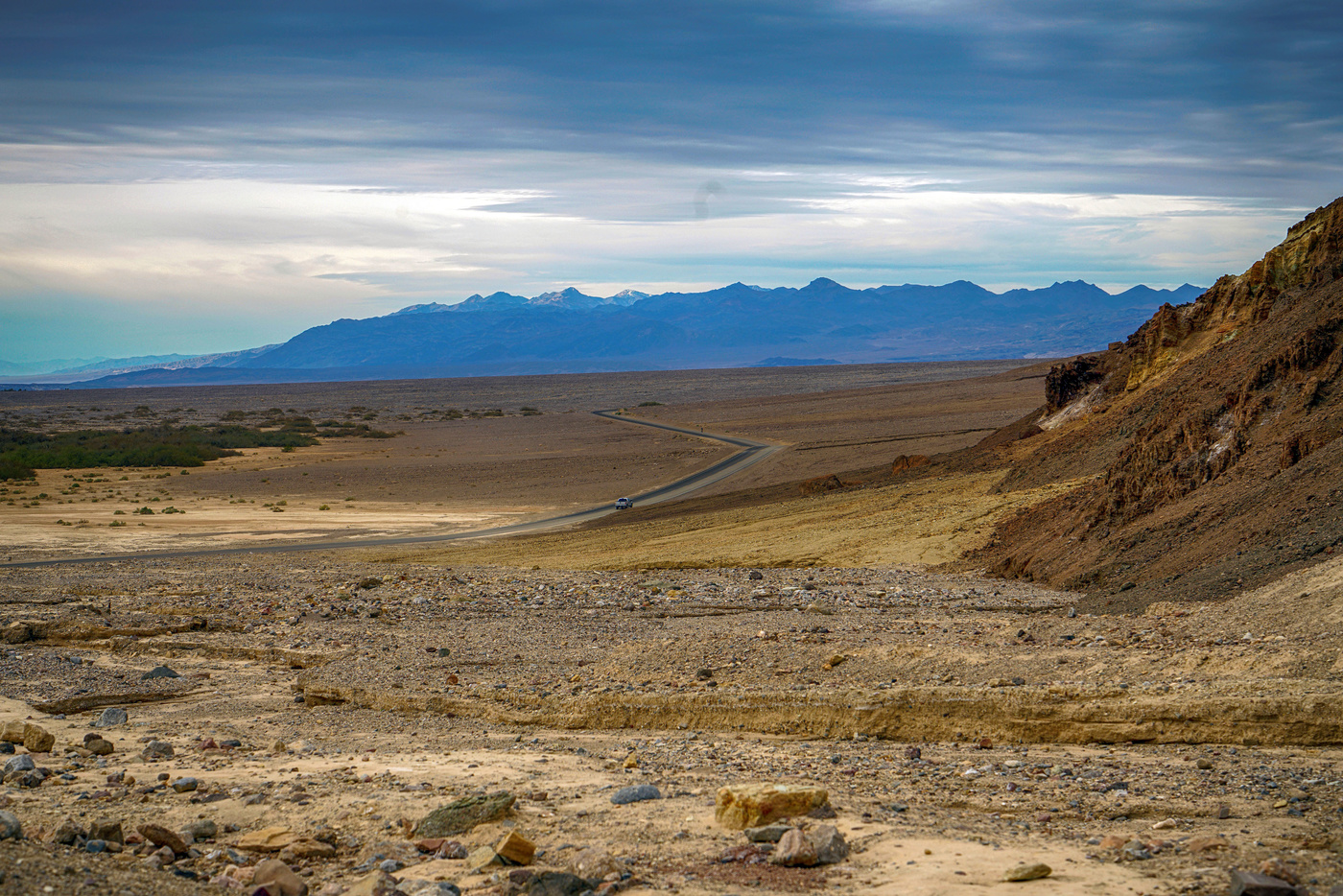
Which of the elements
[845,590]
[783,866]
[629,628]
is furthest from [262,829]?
[845,590]

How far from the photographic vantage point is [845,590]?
21.2m

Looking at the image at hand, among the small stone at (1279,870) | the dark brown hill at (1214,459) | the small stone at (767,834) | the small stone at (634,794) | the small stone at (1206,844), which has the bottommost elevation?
the small stone at (634,794)

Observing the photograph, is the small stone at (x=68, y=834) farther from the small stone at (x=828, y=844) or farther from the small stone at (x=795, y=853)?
the small stone at (x=828, y=844)

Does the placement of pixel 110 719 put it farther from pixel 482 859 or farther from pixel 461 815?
pixel 482 859

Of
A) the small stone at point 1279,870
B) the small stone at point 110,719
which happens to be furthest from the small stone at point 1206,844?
the small stone at point 110,719

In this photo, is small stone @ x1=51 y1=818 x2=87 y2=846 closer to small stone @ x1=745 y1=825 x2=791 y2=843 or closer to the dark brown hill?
small stone @ x1=745 y1=825 x2=791 y2=843

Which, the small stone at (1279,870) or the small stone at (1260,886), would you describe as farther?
the small stone at (1279,870)

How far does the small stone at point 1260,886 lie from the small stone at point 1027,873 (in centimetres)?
107

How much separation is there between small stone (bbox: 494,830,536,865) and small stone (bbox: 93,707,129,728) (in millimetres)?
7451

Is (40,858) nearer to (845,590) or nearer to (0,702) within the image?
(0,702)

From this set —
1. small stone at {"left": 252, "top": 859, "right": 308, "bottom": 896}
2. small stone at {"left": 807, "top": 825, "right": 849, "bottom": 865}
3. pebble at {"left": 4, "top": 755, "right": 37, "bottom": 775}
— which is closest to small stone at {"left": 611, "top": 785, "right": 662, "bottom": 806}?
small stone at {"left": 807, "top": 825, "right": 849, "bottom": 865}

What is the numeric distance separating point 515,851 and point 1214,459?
19583 mm

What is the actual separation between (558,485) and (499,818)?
5553 cm

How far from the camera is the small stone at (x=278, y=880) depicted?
7.10 meters
